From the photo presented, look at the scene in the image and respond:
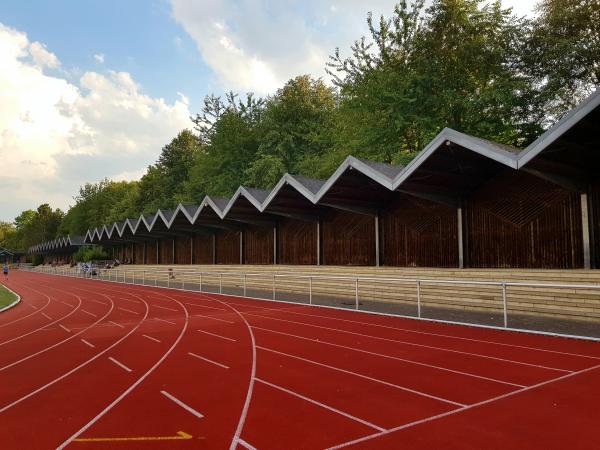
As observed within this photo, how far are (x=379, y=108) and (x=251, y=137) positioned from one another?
1813 centimetres

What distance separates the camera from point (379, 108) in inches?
910

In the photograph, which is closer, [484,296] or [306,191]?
[484,296]

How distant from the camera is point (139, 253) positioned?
167ft

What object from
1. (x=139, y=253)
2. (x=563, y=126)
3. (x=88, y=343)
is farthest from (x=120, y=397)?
(x=139, y=253)

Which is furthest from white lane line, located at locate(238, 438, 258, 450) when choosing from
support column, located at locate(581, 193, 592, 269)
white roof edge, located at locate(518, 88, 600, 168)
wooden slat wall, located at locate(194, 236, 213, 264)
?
wooden slat wall, located at locate(194, 236, 213, 264)

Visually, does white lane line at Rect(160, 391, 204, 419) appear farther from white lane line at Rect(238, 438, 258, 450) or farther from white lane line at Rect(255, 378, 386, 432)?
white lane line at Rect(255, 378, 386, 432)

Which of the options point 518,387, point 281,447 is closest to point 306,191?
point 518,387

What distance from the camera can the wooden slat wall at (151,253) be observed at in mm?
46250

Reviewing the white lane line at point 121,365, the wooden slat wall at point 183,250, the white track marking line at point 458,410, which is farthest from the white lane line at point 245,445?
the wooden slat wall at point 183,250

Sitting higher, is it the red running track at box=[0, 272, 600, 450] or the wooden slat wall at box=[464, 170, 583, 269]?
the wooden slat wall at box=[464, 170, 583, 269]

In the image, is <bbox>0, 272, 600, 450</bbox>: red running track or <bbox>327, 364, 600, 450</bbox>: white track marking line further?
<bbox>0, 272, 600, 450</bbox>: red running track

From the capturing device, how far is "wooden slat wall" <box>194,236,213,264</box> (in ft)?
116

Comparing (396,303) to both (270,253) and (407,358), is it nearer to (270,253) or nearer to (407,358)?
(407,358)

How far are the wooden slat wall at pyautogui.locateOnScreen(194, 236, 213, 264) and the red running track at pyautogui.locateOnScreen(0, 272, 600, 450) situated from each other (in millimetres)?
23292
